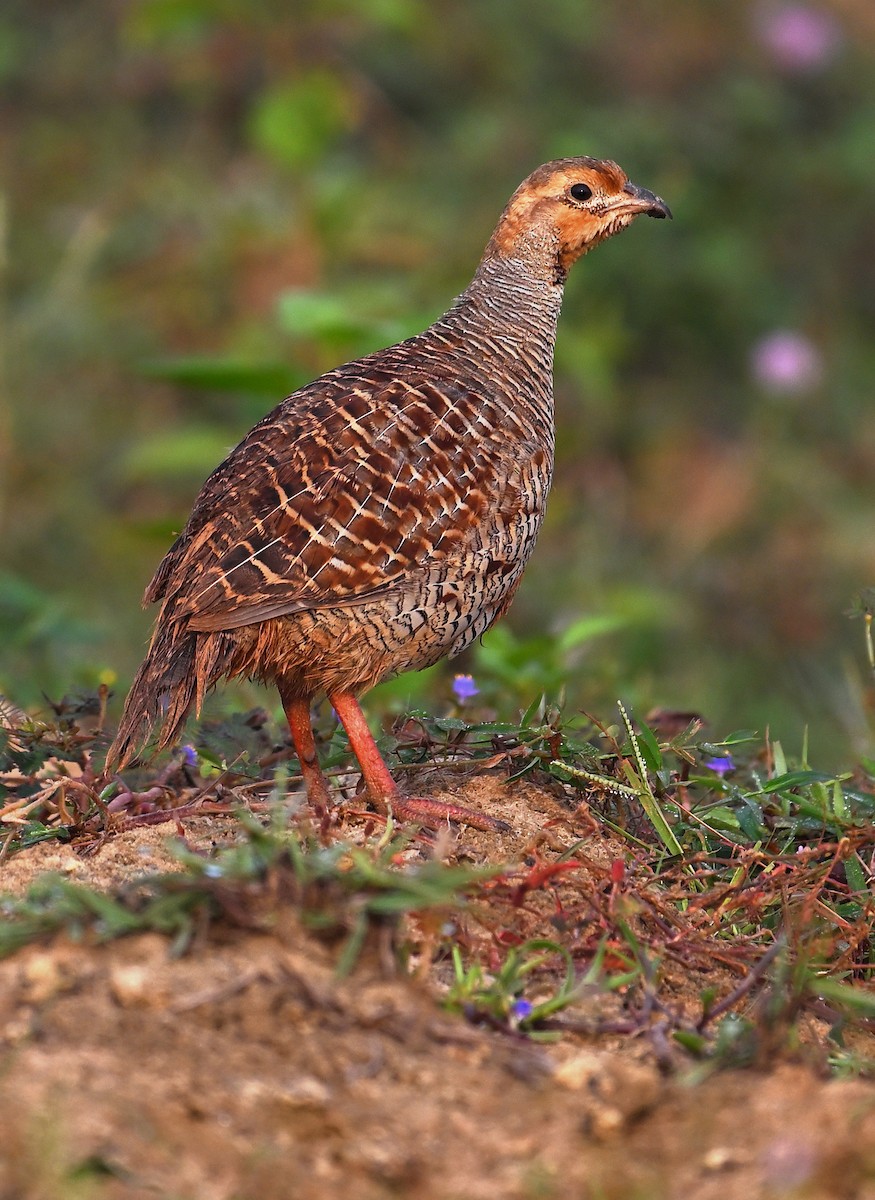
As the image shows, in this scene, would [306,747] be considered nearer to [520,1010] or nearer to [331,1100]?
[520,1010]

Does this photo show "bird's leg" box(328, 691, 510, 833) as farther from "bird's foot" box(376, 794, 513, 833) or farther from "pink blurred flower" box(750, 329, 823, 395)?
"pink blurred flower" box(750, 329, 823, 395)

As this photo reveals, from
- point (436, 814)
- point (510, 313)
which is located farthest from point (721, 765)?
point (510, 313)

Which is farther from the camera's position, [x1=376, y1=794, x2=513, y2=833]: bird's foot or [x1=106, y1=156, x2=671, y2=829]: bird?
[x1=106, y1=156, x2=671, y2=829]: bird

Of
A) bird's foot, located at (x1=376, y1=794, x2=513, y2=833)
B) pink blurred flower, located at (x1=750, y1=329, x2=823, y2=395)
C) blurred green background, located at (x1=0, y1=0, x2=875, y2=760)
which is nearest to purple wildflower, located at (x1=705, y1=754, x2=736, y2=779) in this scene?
bird's foot, located at (x1=376, y1=794, x2=513, y2=833)

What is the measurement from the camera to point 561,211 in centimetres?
506

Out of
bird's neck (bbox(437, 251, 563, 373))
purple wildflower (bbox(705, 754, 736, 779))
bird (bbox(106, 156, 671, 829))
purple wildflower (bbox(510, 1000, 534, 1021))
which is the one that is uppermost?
bird's neck (bbox(437, 251, 563, 373))

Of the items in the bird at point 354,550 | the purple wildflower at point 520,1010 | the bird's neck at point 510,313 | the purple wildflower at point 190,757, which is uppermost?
the bird's neck at point 510,313

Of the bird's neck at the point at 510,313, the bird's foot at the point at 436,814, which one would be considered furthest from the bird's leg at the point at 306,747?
the bird's neck at the point at 510,313

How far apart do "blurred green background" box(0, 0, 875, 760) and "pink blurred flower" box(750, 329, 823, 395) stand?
0.02m

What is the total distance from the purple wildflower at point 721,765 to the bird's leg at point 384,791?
1.97 ft

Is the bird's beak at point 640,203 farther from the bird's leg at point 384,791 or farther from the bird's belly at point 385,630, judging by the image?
the bird's leg at point 384,791

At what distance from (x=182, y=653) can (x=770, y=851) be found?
142 cm

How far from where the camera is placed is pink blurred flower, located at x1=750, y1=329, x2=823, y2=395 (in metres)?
9.30

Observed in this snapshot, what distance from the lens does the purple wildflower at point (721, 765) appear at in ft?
13.4
